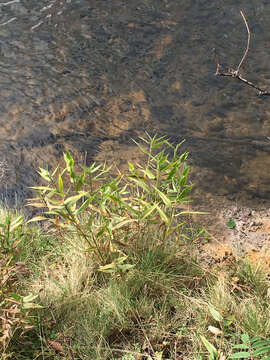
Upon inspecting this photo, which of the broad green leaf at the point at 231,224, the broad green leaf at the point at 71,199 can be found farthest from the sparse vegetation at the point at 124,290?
the broad green leaf at the point at 231,224

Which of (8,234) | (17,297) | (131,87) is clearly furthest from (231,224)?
(131,87)

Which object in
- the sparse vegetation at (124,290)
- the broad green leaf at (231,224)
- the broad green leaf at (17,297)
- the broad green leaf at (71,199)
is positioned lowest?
the broad green leaf at (231,224)

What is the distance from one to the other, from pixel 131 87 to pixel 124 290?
127 inches

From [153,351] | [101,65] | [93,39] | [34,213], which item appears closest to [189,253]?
[153,351]

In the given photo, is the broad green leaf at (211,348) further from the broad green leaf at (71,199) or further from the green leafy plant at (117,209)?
the broad green leaf at (71,199)

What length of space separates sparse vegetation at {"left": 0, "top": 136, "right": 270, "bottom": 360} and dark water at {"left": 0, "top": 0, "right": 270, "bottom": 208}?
1.13 metres

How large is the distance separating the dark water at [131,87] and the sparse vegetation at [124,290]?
1.13m

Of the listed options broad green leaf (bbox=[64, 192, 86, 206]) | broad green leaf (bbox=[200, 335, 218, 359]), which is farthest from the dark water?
broad green leaf (bbox=[200, 335, 218, 359])

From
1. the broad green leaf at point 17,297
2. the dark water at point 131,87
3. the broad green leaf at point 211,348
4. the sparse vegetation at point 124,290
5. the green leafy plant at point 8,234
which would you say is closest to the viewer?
the broad green leaf at point 211,348

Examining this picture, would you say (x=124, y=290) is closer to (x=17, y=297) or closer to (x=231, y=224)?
(x=17, y=297)

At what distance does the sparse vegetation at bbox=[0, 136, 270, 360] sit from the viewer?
2.73 meters

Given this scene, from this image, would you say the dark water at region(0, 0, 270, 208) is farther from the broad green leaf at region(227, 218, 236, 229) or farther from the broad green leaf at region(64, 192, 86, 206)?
the broad green leaf at region(64, 192, 86, 206)

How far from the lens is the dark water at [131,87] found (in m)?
4.68

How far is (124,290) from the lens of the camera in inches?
119
